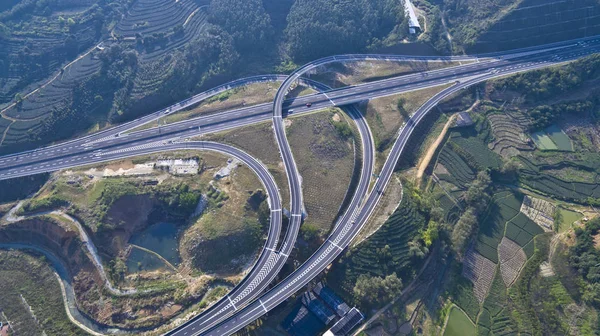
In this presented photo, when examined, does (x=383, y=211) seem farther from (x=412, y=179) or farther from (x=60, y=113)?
(x=60, y=113)

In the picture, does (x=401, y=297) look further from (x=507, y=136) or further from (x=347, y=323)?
(x=507, y=136)

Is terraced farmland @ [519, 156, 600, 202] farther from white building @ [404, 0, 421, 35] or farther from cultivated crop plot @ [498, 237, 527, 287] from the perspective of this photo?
white building @ [404, 0, 421, 35]

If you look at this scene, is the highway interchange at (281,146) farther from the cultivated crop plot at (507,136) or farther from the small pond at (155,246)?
the small pond at (155,246)

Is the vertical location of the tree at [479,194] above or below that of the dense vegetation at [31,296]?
below

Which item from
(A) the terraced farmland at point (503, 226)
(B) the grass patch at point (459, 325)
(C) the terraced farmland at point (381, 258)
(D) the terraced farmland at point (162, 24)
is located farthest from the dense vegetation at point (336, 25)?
(B) the grass patch at point (459, 325)

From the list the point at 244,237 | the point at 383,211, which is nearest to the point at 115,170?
the point at 244,237
